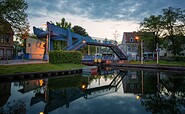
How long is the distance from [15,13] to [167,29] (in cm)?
4259

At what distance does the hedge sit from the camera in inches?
1133

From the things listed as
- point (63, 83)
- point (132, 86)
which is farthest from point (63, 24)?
point (132, 86)

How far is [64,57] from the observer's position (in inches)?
1177

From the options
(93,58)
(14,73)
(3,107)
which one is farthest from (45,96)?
(93,58)

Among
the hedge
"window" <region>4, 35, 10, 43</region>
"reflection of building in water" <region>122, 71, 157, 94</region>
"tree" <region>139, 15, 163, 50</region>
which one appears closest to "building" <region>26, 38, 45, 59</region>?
"window" <region>4, 35, 10, 43</region>

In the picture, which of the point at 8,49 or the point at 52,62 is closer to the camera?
the point at 52,62

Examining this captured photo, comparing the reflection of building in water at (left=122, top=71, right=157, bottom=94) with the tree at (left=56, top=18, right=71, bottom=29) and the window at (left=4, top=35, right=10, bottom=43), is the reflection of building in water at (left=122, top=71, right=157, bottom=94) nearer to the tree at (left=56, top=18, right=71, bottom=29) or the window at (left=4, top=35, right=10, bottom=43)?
the window at (left=4, top=35, right=10, bottom=43)

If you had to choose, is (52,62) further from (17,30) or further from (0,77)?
(0,77)

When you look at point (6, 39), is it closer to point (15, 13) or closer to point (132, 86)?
point (15, 13)

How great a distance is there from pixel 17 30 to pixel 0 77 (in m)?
7.42

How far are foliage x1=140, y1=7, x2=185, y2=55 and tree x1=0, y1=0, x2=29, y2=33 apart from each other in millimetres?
36718

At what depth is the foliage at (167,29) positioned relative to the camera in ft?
148

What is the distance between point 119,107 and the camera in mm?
9602

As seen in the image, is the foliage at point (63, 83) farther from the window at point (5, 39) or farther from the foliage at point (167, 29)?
the foliage at point (167, 29)
